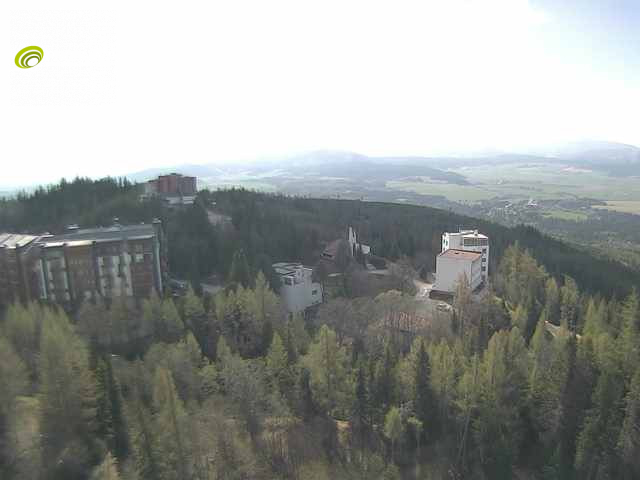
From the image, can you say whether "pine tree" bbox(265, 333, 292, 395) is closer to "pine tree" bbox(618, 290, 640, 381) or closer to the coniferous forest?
the coniferous forest

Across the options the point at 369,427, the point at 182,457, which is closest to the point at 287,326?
the point at 369,427

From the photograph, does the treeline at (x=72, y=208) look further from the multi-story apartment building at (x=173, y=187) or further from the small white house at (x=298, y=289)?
the small white house at (x=298, y=289)

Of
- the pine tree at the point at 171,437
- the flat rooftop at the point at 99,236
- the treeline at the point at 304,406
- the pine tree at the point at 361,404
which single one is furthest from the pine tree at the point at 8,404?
the flat rooftop at the point at 99,236

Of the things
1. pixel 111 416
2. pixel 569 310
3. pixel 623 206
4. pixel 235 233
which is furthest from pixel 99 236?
pixel 623 206

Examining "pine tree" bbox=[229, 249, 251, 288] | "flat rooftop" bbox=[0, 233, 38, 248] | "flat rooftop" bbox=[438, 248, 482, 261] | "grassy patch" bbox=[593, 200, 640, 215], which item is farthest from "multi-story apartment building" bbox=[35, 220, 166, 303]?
"grassy patch" bbox=[593, 200, 640, 215]

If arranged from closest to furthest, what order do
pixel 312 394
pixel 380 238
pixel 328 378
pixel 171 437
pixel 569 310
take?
pixel 171 437 → pixel 328 378 → pixel 312 394 → pixel 569 310 → pixel 380 238

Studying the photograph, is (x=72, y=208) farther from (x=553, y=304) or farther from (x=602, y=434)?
(x=602, y=434)
